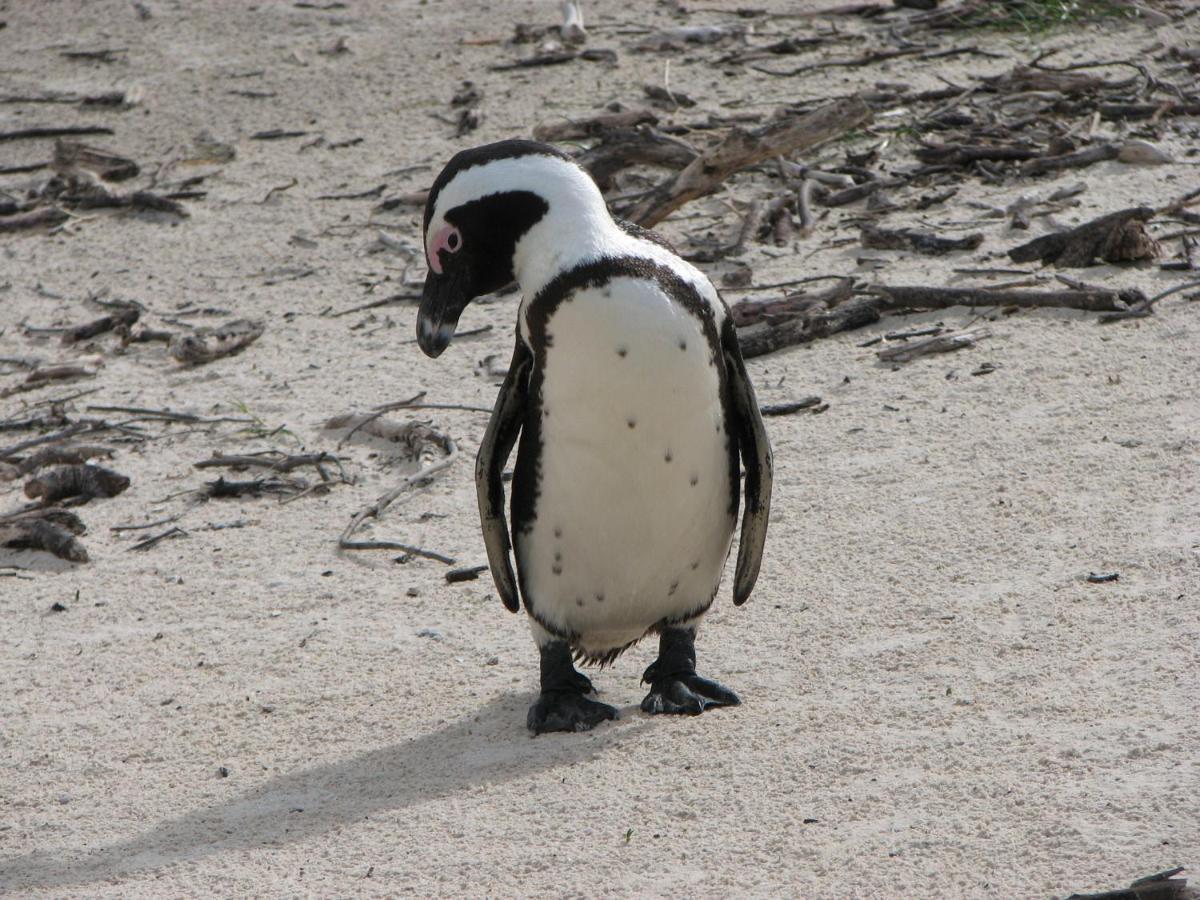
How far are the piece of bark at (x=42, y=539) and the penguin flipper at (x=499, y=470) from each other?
168 centimetres

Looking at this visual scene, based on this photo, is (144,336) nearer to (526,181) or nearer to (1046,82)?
(526,181)

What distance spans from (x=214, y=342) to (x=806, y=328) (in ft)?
7.77

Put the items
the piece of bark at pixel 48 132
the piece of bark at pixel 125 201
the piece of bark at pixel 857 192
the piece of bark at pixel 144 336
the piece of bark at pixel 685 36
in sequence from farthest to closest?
1. the piece of bark at pixel 685 36
2. the piece of bark at pixel 48 132
3. the piece of bark at pixel 125 201
4. the piece of bark at pixel 857 192
5. the piece of bark at pixel 144 336

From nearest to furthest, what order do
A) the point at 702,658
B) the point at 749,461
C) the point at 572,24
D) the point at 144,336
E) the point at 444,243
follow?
the point at 444,243
the point at 749,461
the point at 702,658
the point at 144,336
the point at 572,24

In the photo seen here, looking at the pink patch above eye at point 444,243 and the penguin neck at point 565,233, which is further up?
the penguin neck at point 565,233

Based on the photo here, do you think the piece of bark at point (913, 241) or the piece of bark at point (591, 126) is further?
the piece of bark at point (591, 126)

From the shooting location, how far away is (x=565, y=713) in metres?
3.45

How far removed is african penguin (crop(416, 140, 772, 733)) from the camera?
3.21 meters

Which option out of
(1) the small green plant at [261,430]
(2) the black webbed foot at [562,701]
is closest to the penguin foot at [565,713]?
(2) the black webbed foot at [562,701]

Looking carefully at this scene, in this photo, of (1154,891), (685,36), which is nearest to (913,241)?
(685,36)

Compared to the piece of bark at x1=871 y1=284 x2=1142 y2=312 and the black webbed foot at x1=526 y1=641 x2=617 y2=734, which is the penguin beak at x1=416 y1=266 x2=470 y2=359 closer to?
the black webbed foot at x1=526 y1=641 x2=617 y2=734

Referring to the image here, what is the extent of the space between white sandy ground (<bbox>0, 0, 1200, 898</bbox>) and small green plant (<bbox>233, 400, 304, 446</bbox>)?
1.9 inches

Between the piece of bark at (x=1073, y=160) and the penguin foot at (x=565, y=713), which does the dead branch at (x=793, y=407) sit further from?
the piece of bark at (x=1073, y=160)

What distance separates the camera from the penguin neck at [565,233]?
10.6ft
